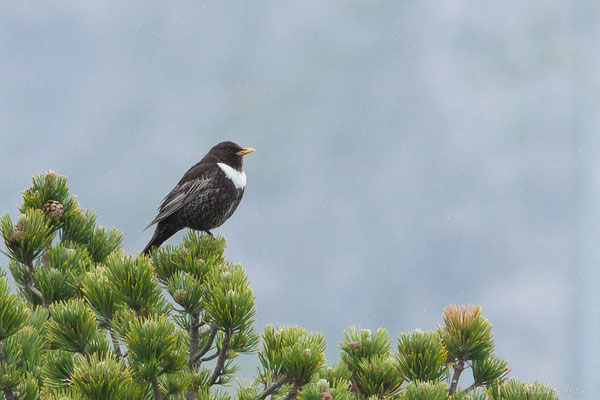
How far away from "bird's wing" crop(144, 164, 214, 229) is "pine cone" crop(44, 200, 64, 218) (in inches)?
45.1

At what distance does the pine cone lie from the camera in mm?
3395

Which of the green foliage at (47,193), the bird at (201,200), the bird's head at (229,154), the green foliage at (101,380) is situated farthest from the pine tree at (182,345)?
the bird's head at (229,154)

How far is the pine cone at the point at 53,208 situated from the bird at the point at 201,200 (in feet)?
3.63

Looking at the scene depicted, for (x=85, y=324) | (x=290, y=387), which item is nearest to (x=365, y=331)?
(x=290, y=387)

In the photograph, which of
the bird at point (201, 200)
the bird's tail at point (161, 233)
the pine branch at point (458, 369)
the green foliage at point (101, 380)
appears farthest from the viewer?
the bird's tail at point (161, 233)

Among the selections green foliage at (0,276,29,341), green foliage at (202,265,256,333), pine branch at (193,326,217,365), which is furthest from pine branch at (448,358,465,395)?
green foliage at (0,276,29,341)

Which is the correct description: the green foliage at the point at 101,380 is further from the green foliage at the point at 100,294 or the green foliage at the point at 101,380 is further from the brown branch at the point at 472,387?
the brown branch at the point at 472,387

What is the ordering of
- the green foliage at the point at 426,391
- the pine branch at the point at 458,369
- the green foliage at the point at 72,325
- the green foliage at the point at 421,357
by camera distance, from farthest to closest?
1. the pine branch at the point at 458,369
2. the green foliage at the point at 421,357
3. the green foliage at the point at 72,325
4. the green foliage at the point at 426,391

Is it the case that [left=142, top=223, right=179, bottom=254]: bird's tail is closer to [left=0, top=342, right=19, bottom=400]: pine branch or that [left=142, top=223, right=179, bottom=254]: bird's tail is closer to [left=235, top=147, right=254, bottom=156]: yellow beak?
[left=235, top=147, right=254, bottom=156]: yellow beak

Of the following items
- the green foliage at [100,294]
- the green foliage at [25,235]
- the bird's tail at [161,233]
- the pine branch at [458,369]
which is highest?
the bird's tail at [161,233]

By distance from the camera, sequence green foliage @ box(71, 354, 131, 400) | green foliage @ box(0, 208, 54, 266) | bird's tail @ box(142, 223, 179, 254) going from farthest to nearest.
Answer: bird's tail @ box(142, 223, 179, 254)
green foliage @ box(0, 208, 54, 266)
green foliage @ box(71, 354, 131, 400)

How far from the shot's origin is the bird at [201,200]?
183 inches

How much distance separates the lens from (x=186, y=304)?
273 centimetres

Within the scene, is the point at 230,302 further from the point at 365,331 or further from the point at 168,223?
the point at 168,223
